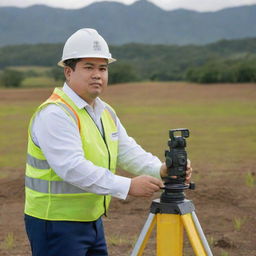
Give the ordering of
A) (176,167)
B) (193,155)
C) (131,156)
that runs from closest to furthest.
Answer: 1. (176,167)
2. (131,156)
3. (193,155)

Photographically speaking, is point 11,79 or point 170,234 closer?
point 170,234

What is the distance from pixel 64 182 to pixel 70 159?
26 centimetres

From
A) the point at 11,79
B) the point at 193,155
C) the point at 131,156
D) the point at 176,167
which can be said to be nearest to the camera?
the point at 176,167

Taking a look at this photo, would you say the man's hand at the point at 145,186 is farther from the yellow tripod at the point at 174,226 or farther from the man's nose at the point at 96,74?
the man's nose at the point at 96,74

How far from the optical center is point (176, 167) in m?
2.96

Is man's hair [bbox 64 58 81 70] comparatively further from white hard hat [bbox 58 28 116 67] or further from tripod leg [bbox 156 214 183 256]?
tripod leg [bbox 156 214 183 256]

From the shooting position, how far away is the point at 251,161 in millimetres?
11273

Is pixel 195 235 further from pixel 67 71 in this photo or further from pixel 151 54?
pixel 151 54

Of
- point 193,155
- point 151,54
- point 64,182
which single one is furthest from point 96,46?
point 151,54

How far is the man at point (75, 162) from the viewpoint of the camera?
2996 mm

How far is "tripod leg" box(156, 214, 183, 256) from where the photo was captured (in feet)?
10.1

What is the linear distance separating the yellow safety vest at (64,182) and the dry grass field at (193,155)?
2.04 meters

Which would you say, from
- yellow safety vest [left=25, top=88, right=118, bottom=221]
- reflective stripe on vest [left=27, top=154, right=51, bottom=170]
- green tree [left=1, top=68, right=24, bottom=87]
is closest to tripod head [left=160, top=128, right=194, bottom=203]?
yellow safety vest [left=25, top=88, right=118, bottom=221]

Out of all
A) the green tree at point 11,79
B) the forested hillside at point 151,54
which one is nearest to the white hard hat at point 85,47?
the green tree at point 11,79
